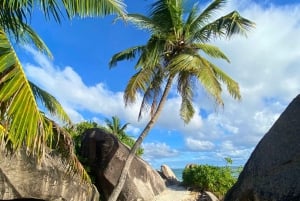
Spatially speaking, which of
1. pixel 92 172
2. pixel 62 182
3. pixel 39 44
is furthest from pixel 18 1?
pixel 92 172

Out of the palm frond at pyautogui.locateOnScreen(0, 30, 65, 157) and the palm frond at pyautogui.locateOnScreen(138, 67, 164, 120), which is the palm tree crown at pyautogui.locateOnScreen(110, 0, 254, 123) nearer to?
the palm frond at pyautogui.locateOnScreen(138, 67, 164, 120)

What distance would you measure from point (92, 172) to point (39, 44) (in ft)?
31.5

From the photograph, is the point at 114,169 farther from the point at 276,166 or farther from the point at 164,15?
the point at 276,166

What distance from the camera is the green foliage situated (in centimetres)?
1998

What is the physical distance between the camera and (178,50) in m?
17.7

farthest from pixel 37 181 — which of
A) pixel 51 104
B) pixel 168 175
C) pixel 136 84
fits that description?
pixel 168 175

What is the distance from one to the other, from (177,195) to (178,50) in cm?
702

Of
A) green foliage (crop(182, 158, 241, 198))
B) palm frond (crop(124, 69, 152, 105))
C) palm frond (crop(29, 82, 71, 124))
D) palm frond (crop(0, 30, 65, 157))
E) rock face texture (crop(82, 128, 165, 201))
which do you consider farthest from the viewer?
green foliage (crop(182, 158, 241, 198))

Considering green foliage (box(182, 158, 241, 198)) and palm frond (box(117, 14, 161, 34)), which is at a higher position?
palm frond (box(117, 14, 161, 34))

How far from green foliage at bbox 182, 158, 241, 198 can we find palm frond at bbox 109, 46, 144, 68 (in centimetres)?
646

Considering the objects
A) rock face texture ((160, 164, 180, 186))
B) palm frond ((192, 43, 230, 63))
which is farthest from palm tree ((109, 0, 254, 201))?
rock face texture ((160, 164, 180, 186))

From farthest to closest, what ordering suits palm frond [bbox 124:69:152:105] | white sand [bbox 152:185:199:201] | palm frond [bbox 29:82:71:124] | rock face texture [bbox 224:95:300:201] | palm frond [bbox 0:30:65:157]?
1. white sand [bbox 152:185:199:201]
2. palm frond [bbox 124:69:152:105]
3. palm frond [bbox 29:82:71:124]
4. palm frond [bbox 0:30:65:157]
5. rock face texture [bbox 224:95:300:201]

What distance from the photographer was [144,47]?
17969 millimetres

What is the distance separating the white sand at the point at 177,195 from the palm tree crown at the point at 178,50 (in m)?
4.49
